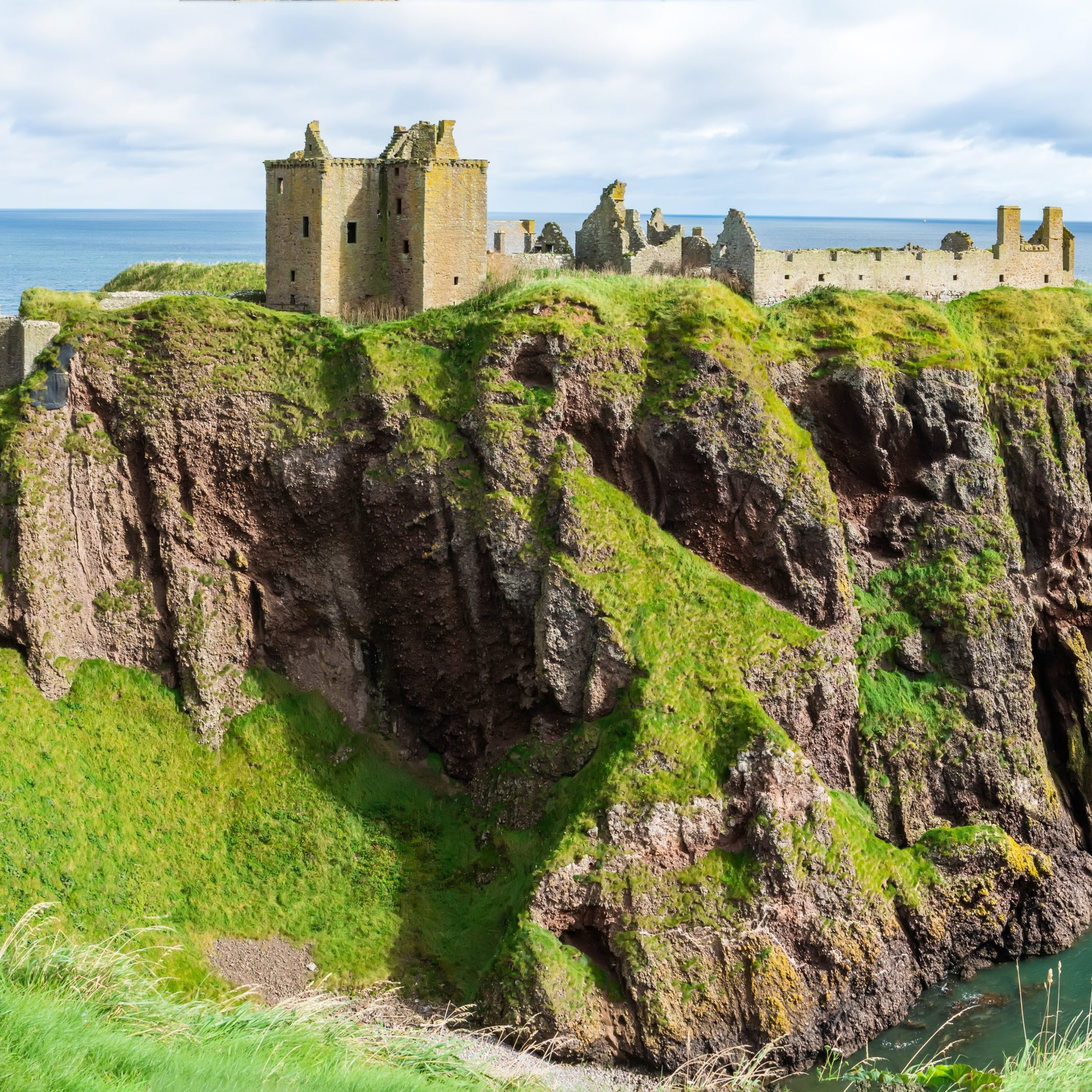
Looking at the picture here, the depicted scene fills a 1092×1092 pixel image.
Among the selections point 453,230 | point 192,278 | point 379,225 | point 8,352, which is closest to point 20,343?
point 8,352

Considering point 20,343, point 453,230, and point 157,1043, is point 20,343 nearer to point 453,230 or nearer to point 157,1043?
point 453,230

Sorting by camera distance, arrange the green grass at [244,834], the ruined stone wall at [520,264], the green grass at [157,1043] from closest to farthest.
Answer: the green grass at [157,1043] → the green grass at [244,834] → the ruined stone wall at [520,264]

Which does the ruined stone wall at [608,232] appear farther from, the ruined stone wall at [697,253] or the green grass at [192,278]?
the green grass at [192,278]

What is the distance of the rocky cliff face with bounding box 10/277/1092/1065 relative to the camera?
44062 millimetres

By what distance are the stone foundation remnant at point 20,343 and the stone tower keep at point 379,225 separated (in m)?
9.36

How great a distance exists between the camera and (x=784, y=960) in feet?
139

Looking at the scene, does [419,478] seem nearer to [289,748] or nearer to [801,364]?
[289,748]

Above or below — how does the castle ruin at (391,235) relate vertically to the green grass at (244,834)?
above

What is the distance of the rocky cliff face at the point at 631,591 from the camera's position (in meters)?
44.1

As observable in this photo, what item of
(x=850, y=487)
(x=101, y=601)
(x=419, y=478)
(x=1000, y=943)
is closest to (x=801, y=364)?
(x=850, y=487)

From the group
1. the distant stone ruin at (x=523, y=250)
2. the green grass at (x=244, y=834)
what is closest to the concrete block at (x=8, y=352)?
the green grass at (x=244, y=834)

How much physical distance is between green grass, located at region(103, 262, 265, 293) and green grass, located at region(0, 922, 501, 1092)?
4708 centimetres

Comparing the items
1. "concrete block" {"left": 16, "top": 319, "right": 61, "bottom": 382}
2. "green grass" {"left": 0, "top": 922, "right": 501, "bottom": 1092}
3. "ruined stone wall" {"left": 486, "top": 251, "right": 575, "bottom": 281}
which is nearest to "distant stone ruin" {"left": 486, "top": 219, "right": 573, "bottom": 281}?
"ruined stone wall" {"left": 486, "top": 251, "right": 575, "bottom": 281}

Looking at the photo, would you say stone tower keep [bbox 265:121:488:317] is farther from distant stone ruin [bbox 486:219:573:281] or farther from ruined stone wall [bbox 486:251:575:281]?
distant stone ruin [bbox 486:219:573:281]
